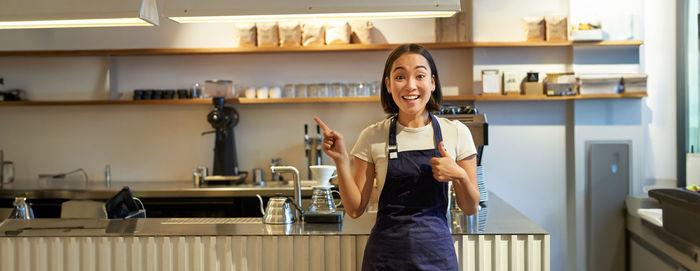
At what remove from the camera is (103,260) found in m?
2.79

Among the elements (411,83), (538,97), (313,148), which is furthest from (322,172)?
(538,97)

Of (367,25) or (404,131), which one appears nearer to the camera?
(404,131)

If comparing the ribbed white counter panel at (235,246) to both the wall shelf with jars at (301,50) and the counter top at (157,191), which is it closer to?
the counter top at (157,191)

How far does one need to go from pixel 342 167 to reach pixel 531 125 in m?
3.39

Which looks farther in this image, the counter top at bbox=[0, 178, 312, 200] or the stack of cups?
the counter top at bbox=[0, 178, 312, 200]

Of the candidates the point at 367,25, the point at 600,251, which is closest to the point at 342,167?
the point at 367,25

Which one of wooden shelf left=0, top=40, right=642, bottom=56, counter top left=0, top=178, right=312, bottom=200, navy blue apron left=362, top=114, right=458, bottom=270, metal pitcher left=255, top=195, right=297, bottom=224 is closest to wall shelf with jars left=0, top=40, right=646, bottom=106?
wooden shelf left=0, top=40, right=642, bottom=56

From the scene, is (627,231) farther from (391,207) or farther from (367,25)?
(391,207)

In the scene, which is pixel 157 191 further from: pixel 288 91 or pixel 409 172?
pixel 409 172

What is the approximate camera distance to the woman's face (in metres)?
2.06

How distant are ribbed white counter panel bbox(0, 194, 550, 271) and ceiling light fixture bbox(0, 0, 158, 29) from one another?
1.05 m

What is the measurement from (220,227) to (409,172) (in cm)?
114

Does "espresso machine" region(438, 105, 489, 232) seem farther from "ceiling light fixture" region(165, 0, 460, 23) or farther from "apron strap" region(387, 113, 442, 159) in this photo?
"apron strap" region(387, 113, 442, 159)

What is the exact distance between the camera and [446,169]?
1.96 meters
